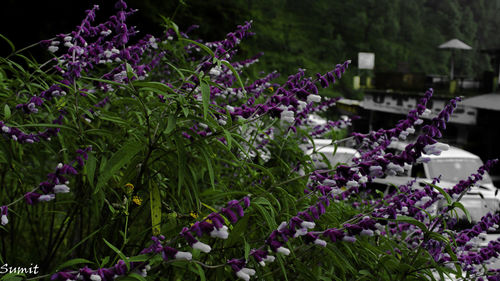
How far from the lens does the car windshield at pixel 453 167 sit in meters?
7.79

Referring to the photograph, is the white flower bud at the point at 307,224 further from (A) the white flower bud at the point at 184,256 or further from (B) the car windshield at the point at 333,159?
(B) the car windshield at the point at 333,159

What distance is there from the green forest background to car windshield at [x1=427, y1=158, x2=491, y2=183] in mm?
3928

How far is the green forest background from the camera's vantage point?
16.4 meters

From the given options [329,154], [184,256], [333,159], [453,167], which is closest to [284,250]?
[184,256]

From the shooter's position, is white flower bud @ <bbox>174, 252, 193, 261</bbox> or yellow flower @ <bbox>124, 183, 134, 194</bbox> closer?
white flower bud @ <bbox>174, 252, 193, 261</bbox>

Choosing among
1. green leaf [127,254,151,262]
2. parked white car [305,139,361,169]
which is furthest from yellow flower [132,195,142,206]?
parked white car [305,139,361,169]

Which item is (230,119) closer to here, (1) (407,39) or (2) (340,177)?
(2) (340,177)

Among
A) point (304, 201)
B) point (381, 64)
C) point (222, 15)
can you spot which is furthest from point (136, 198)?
point (381, 64)

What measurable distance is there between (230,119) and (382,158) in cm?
54

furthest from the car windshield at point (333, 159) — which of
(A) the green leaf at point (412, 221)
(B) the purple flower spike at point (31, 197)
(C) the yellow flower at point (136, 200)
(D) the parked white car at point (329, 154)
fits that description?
(B) the purple flower spike at point (31, 197)

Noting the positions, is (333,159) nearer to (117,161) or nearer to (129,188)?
(129,188)

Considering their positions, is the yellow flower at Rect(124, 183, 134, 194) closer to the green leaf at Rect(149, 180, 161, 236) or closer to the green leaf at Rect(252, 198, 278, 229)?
the green leaf at Rect(149, 180, 161, 236)

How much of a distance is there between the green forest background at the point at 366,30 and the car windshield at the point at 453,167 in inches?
155

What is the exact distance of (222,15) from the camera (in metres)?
9.11
